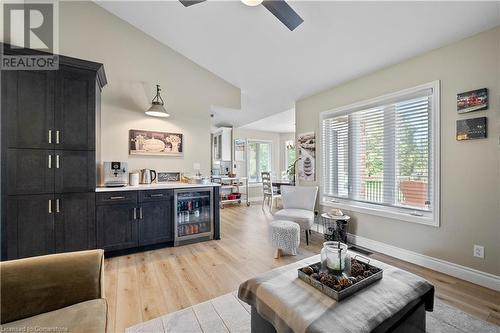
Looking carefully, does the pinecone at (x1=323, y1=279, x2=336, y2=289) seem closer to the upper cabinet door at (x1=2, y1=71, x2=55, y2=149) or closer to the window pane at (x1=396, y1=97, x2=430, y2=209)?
the window pane at (x1=396, y1=97, x2=430, y2=209)

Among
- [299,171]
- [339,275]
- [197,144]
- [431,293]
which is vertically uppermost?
[197,144]

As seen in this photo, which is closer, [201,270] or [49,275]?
[49,275]

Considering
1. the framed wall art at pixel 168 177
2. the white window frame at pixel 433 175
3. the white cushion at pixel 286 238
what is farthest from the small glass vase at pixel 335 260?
the framed wall art at pixel 168 177

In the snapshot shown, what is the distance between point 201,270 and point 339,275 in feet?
5.69

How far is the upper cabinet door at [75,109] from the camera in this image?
103 inches

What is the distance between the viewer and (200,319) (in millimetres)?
1769

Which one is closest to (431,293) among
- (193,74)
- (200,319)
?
(200,319)

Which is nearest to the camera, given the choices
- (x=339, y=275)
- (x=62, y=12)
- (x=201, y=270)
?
(x=339, y=275)

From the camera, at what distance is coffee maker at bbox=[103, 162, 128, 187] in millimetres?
3135

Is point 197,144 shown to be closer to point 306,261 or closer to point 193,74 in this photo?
A: point 193,74

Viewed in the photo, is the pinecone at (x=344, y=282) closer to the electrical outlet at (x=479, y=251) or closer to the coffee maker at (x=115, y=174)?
the electrical outlet at (x=479, y=251)

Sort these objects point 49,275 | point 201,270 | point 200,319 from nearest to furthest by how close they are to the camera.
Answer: point 49,275 < point 200,319 < point 201,270

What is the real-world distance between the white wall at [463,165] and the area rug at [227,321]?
2.69ft

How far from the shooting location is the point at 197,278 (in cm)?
244
